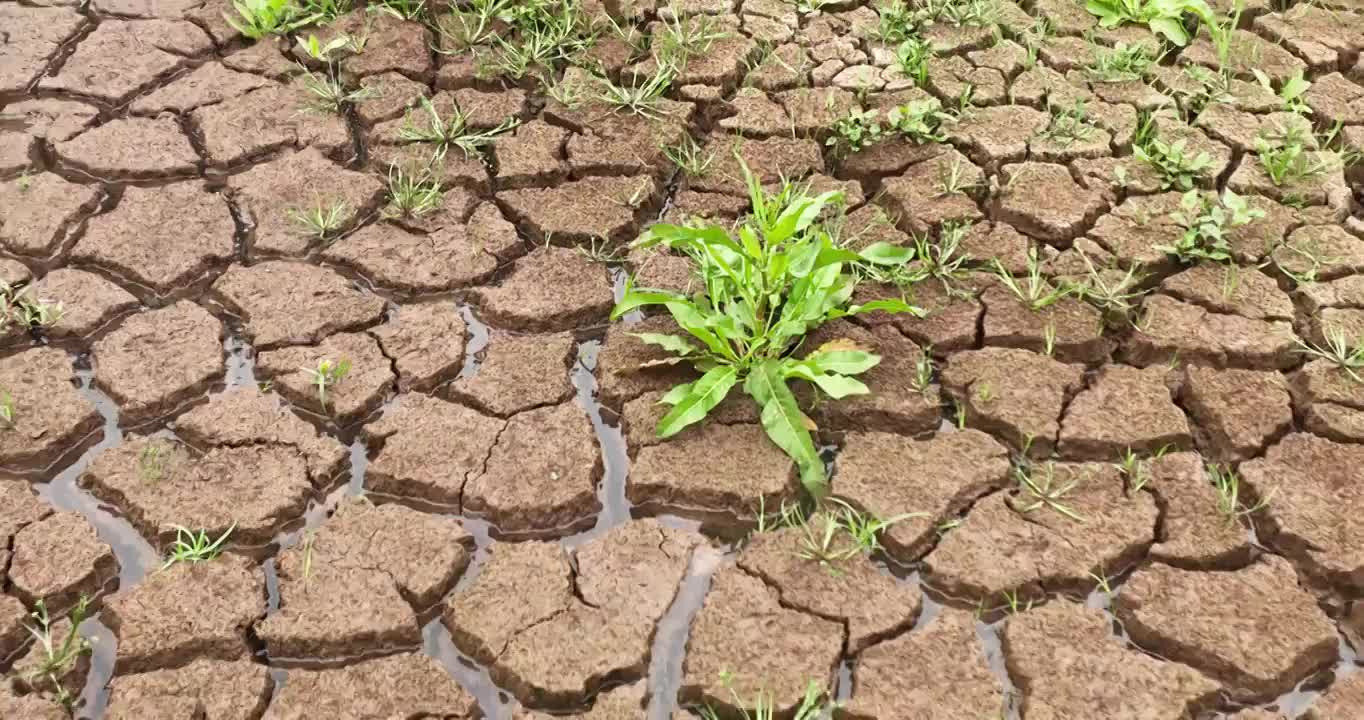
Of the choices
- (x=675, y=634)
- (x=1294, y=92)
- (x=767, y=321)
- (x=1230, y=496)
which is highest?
(x=1294, y=92)

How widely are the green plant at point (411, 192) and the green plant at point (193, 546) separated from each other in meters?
1.15

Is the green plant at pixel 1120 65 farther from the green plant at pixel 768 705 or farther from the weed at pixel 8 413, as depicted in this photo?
the weed at pixel 8 413

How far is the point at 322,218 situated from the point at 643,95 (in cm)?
110

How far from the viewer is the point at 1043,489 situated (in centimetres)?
262

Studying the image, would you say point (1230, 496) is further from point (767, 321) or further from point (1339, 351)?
point (767, 321)

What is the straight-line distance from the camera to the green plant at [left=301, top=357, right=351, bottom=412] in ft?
9.26

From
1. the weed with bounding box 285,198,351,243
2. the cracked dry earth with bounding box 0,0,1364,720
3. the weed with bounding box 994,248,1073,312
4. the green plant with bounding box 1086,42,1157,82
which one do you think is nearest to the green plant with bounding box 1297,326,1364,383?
the cracked dry earth with bounding box 0,0,1364,720

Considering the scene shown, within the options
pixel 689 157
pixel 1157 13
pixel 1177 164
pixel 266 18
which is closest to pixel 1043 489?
pixel 1177 164

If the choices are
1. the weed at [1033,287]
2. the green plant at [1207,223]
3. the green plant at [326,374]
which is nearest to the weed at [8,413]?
the green plant at [326,374]

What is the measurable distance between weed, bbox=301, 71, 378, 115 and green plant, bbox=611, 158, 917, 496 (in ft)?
4.47

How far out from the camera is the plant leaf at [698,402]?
8.85 feet

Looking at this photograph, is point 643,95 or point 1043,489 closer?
point 1043,489

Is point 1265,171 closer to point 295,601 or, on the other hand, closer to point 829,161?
point 829,161

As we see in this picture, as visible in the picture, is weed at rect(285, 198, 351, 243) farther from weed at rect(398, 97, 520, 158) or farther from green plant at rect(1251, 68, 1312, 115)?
green plant at rect(1251, 68, 1312, 115)
